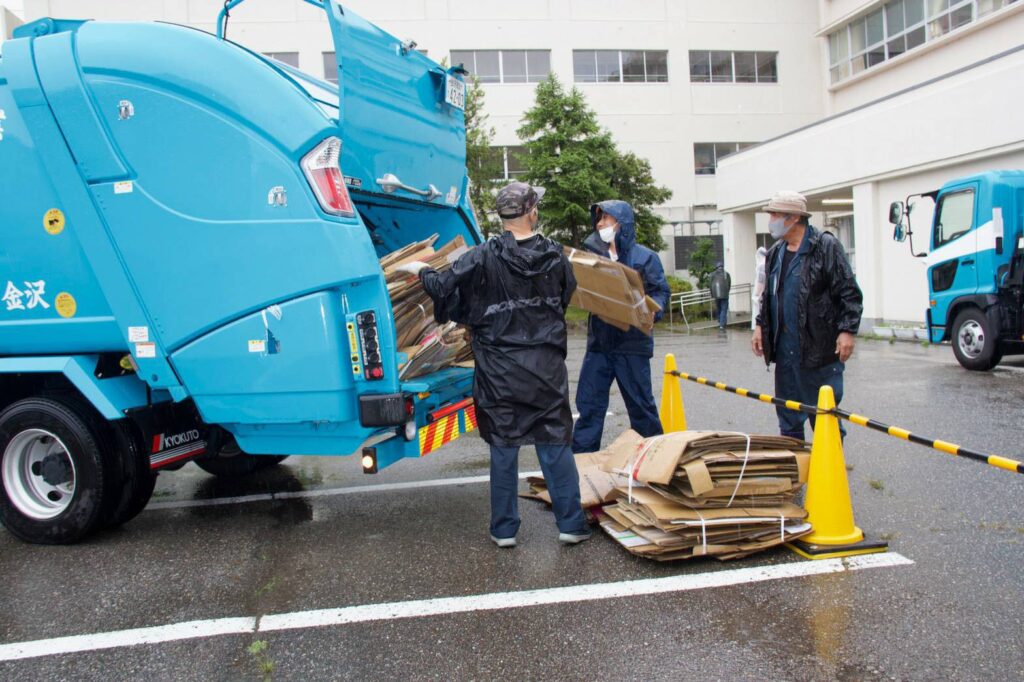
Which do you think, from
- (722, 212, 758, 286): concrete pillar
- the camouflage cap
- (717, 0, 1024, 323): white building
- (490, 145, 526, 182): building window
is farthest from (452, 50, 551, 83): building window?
the camouflage cap

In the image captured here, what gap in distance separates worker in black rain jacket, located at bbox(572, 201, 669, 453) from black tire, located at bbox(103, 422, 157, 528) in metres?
2.85

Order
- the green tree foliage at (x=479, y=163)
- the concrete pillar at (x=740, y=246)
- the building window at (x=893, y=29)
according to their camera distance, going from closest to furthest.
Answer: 1. the building window at (x=893, y=29)
2. the green tree foliage at (x=479, y=163)
3. the concrete pillar at (x=740, y=246)

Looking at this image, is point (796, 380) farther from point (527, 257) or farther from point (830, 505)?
point (527, 257)

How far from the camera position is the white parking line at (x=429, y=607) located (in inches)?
133

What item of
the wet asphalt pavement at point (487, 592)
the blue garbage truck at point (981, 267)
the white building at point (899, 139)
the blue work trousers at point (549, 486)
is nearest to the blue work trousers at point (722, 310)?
the white building at point (899, 139)

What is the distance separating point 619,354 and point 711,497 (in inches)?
65.9

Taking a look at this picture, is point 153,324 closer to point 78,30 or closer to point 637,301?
point 78,30

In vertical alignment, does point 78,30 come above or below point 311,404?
above

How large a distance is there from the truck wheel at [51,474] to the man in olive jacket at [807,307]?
439cm

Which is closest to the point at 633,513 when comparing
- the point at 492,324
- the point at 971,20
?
the point at 492,324

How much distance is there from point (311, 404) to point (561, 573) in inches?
61.8

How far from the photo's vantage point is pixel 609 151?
22312 millimetres

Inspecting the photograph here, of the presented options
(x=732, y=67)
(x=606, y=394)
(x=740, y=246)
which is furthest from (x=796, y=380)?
(x=732, y=67)

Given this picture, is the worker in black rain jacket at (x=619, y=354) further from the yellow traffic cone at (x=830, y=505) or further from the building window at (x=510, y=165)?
the building window at (x=510, y=165)
